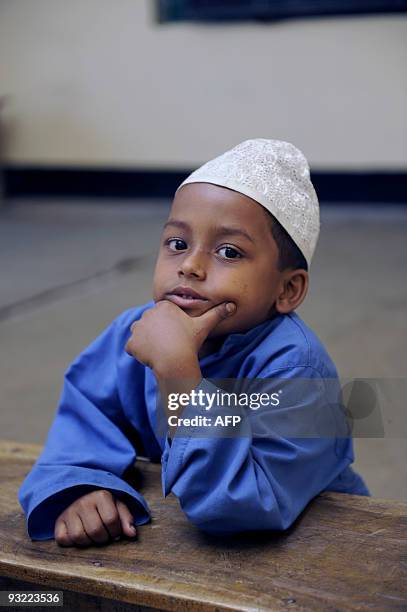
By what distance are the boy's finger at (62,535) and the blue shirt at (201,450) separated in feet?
0.13

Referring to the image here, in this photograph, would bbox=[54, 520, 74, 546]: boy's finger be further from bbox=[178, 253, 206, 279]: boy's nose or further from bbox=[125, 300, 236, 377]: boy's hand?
bbox=[178, 253, 206, 279]: boy's nose

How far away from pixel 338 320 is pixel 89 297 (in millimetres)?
1309

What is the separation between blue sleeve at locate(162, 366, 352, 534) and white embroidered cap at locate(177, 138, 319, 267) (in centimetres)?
26

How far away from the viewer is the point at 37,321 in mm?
4180

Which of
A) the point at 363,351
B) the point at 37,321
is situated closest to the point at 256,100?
the point at 37,321

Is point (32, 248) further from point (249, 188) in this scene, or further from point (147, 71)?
point (249, 188)

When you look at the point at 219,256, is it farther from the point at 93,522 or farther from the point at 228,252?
the point at 93,522

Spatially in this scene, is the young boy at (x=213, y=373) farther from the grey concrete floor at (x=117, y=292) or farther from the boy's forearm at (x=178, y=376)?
the grey concrete floor at (x=117, y=292)

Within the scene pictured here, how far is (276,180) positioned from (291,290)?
193 millimetres

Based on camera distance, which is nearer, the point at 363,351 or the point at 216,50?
the point at 363,351

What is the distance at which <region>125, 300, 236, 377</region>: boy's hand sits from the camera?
51.6 inches

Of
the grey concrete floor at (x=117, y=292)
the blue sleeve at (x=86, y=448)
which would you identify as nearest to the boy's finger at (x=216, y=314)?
the blue sleeve at (x=86, y=448)

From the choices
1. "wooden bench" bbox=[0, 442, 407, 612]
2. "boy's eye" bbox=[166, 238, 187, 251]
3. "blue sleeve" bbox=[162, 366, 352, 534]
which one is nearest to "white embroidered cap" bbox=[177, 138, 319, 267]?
"boy's eye" bbox=[166, 238, 187, 251]

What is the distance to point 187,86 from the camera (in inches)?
249
